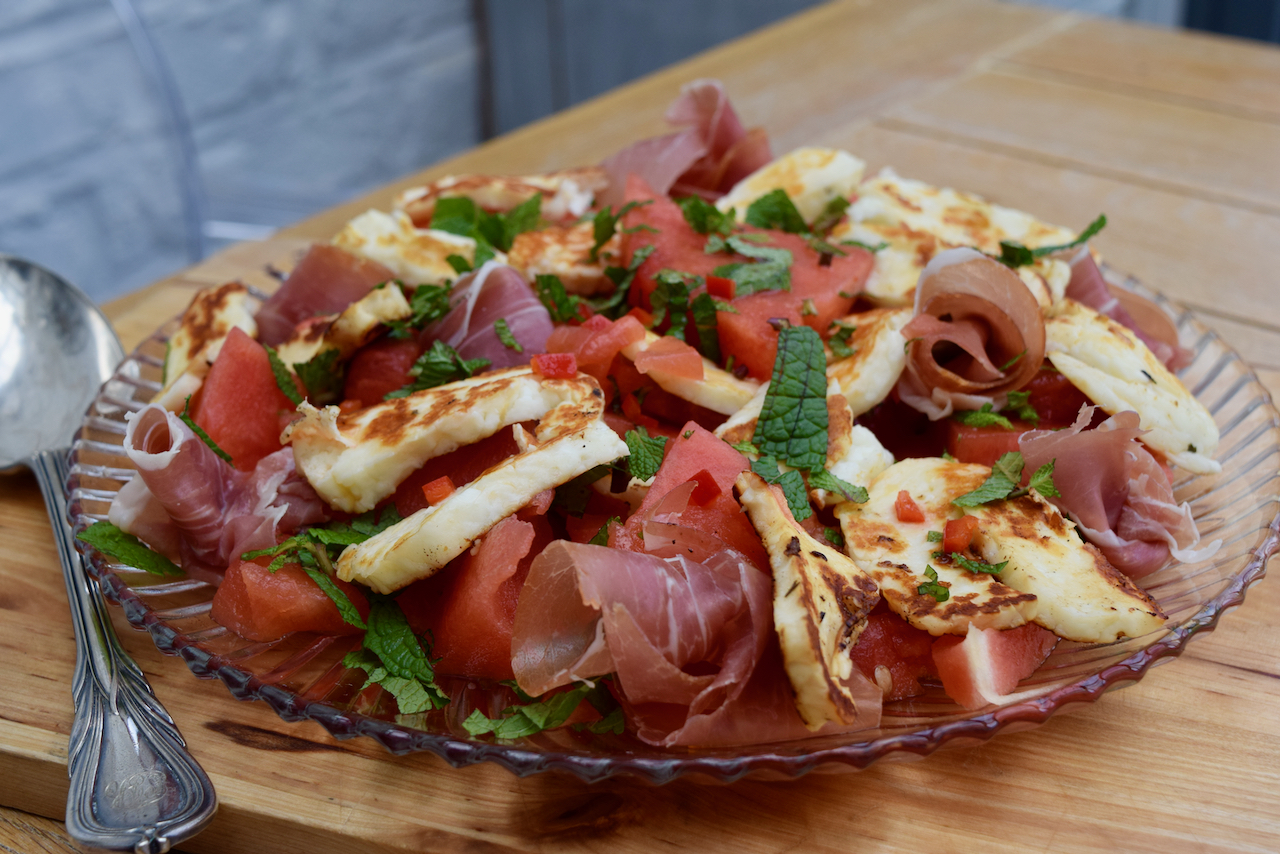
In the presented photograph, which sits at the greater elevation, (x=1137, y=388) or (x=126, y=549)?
(x=1137, y=388)

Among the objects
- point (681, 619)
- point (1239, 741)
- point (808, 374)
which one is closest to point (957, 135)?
point (808, 374)

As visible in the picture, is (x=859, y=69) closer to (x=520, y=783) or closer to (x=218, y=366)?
(x=218, y=366)

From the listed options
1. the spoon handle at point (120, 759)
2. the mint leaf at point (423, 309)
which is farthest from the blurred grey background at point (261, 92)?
the spoon handle at point (120, 759)

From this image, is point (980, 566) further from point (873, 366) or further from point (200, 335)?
point (200, 335)

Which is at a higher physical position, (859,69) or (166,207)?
(859,69)

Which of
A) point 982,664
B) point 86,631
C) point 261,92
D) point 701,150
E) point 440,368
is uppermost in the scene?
point 701,150

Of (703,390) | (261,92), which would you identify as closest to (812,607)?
(703,390)

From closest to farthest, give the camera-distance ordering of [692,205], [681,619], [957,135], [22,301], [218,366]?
[681,619] < [218,366] < [692,205] < [22,301] < [957,135]
